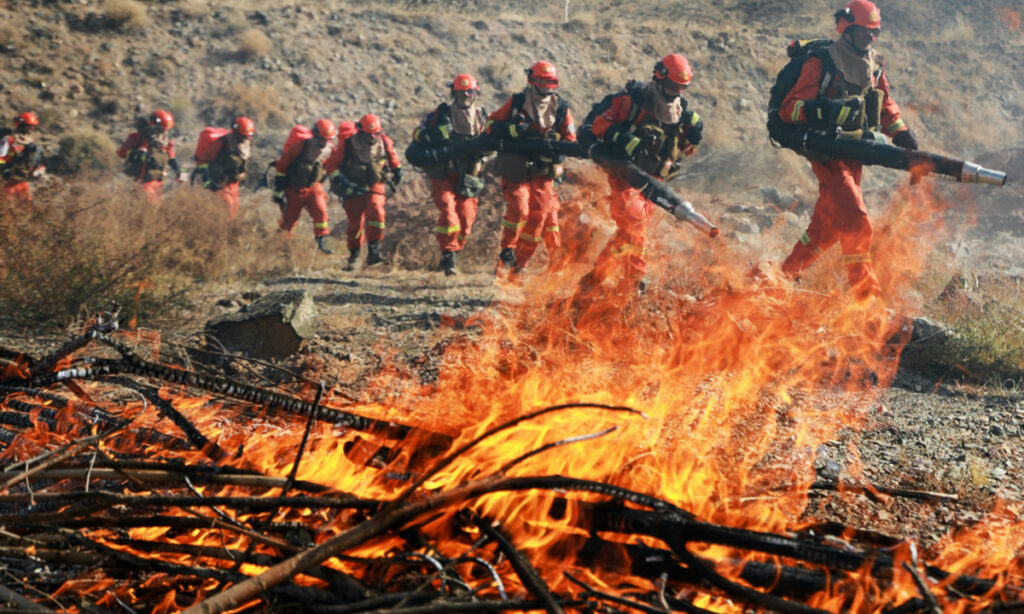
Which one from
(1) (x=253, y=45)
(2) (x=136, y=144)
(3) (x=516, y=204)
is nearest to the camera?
(3) (x=516, y=204)

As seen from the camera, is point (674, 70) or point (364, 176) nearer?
point (674, 70)

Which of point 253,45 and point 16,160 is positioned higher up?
point 253,45

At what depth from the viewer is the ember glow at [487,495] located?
5.95 ft

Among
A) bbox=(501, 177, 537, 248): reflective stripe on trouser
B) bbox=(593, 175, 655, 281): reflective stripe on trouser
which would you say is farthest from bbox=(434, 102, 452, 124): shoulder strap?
bbox=(593, 175, 655, 281): reflective stripe on trouser

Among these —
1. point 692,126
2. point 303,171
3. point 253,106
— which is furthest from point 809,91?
point 253,106

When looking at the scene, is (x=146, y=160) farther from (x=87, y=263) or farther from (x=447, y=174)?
(x=87, y=263)

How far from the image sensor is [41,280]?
5750 mm

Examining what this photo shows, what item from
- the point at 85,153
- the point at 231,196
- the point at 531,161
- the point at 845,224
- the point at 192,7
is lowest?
the point at 85,153

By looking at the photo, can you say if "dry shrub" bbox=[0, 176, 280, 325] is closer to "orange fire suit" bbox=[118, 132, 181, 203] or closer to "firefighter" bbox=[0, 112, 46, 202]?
"firefighter" bbox=[0, 112, 46, 202]

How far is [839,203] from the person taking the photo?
5848 millimetres

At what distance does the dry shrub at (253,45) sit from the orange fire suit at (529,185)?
14152 mm

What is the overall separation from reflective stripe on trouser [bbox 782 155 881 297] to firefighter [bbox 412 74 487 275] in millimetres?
3699

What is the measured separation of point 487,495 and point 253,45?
20.1 m

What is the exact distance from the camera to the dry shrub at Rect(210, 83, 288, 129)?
59.5 feet
